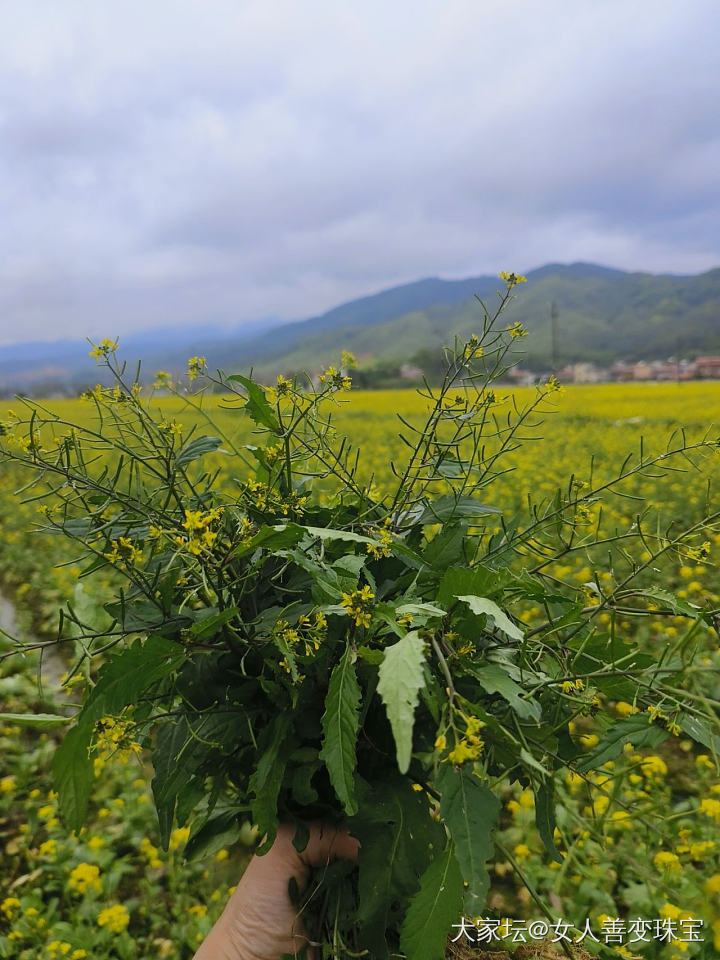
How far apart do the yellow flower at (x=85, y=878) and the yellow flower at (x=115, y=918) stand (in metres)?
0.13

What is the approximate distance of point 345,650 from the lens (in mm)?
1042

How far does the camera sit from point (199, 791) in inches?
49.0

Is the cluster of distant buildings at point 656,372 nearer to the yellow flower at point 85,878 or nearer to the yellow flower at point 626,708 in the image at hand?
the yellow flower at point 626,708

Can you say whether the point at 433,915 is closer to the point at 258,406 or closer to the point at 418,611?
the point at 418,611

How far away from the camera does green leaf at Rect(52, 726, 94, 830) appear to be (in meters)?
1.02

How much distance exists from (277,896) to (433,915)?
2.00 ft

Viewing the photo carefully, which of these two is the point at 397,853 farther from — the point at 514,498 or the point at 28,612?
the point at 514,498

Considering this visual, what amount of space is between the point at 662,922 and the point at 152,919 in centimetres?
196

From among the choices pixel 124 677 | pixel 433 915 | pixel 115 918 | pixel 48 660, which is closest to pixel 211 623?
pixel 124 677

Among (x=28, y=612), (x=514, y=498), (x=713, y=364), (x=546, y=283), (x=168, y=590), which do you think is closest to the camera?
(x=168, y=590)

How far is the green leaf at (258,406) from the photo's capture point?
1.29m

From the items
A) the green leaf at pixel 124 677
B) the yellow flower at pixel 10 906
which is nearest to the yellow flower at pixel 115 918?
the yellow flower at pixel 10 906

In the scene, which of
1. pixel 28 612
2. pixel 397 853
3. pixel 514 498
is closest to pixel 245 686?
pixel 397 853

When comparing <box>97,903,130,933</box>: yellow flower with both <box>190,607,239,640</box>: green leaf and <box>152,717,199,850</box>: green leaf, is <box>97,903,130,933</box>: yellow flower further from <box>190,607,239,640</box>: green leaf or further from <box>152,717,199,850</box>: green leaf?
<box>190,607,239,640</box>: green leaf
